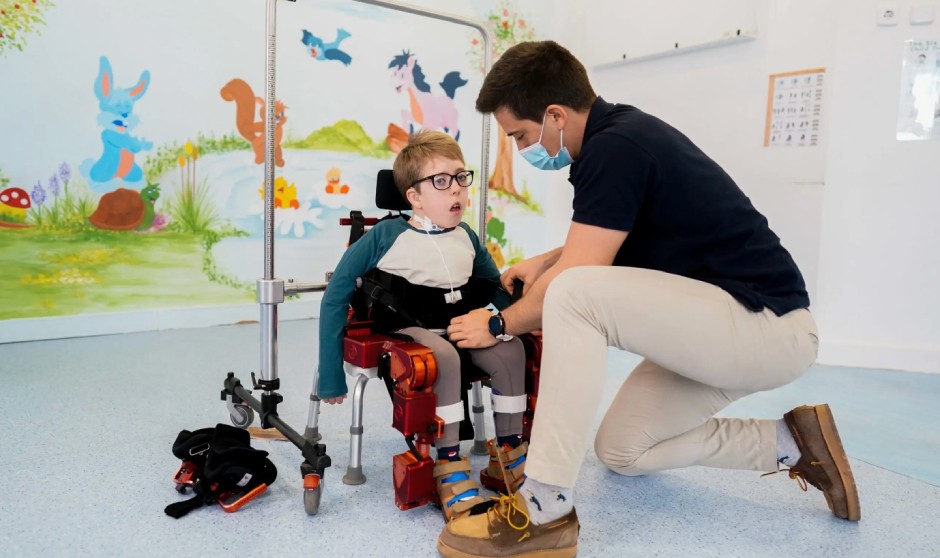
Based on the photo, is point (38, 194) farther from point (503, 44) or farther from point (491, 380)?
point (503, 44)

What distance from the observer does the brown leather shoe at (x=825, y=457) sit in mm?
1435

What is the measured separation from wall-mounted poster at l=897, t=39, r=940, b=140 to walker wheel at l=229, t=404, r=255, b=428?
294 cm

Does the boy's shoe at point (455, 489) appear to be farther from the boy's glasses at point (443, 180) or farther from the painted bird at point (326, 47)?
the painted bird at point (326, 47)

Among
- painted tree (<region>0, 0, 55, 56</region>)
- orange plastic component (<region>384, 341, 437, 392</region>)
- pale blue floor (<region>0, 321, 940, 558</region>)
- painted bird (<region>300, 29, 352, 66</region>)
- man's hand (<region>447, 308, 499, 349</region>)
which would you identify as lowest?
pale blue floor (<region>0, 321, 940, 558</region>)

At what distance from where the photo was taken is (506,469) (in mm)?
1493

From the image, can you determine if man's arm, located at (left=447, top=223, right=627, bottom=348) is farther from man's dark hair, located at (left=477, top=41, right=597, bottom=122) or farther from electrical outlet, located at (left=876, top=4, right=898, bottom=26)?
electrical outlet, located at (left=876, top=4, right=898, bottom=26)

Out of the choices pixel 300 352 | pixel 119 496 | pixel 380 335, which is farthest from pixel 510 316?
pixel 300 352

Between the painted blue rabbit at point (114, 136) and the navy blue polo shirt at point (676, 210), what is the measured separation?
8.40 ft

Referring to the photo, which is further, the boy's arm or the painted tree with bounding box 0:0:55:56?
the painted tree with bounding box 0:0:55:56

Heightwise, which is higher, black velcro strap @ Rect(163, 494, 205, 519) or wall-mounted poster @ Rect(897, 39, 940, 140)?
wall-mounted poster @ Rect(897, 39, 940, 140)

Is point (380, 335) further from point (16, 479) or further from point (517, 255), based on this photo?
point (517, 255)

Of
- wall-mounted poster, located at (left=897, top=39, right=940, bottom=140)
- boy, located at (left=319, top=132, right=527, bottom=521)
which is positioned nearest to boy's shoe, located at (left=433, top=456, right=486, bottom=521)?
boy, located at (left=319, top=132, right=527, bottom=521)

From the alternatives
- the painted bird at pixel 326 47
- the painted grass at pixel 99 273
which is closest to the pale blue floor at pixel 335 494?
the painted grass at pixel 99 273

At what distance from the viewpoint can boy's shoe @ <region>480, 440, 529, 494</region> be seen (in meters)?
1.44
